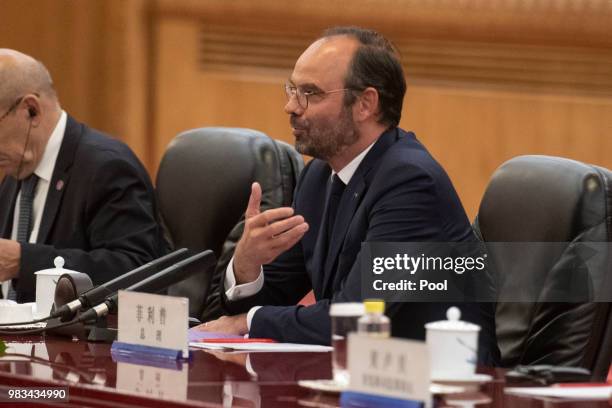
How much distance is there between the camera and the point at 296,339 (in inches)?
105

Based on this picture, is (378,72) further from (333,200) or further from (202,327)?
(202,327)

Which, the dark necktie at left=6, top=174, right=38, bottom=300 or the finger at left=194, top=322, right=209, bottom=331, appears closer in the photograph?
the finger at left=194, top=322, right=209, bottom=331

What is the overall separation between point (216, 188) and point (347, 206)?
0.87 meters

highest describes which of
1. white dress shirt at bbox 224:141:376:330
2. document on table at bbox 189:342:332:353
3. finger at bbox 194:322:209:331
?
white dress shirt at bbox 224:141:376:330

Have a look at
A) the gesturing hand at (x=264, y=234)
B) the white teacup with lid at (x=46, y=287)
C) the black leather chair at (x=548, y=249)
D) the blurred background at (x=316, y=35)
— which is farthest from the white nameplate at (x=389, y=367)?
the blurred background at (x=316, y=35)

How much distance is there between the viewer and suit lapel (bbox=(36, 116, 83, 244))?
368 cm

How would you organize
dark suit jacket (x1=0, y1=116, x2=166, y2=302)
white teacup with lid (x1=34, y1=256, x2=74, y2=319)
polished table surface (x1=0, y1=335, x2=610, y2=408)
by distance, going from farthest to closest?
dark suit jacket (x1=0, y1=116, x2=166, y2=302) → white teacup with lid (x1=34, y1=256, x2=74, y2=319) → polished table surface (x1=0, y1=335, x2=610, y2=408)

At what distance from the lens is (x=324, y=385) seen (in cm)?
184

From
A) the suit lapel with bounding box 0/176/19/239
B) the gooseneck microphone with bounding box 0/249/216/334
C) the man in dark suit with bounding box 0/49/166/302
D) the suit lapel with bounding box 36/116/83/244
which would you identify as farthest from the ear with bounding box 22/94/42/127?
the gooseneck microphone with bounding box 0/249/216/334

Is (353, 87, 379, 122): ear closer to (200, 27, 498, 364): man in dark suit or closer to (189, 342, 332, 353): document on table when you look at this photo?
(200, 27, 498, 364): man in dark suit

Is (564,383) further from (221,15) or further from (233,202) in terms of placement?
(221,15)

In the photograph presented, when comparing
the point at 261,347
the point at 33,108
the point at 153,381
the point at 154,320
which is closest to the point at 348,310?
the point at 153,381

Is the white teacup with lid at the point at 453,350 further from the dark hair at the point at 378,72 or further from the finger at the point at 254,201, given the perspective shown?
the dark hair at the point at 378,72
